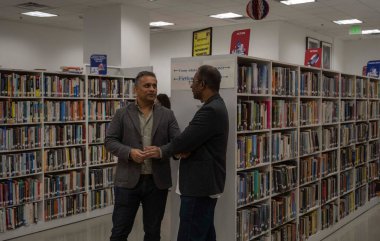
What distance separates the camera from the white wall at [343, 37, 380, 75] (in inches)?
554

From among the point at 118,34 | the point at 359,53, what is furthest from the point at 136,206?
the point at 359,53

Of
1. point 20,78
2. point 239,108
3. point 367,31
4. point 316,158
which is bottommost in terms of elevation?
point 316,158

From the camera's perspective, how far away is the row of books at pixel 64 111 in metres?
5.96

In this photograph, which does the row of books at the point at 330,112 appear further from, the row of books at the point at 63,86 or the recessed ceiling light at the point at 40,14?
the recessed ceiling light at the point at 40,14

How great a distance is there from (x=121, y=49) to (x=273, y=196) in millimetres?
5629

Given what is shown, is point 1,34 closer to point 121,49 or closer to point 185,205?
point 121,49

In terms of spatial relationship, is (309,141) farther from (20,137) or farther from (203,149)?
(20,137)

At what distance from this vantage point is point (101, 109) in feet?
22.2

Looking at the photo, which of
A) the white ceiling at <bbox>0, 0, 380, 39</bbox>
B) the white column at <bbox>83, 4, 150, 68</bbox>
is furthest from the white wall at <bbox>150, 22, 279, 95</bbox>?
the white column at <bbox>83, 4, 150, 68</bbox>

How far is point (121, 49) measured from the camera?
9188 mm

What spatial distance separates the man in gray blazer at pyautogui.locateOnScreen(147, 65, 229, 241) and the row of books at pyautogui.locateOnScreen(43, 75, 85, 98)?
3263 millimetres

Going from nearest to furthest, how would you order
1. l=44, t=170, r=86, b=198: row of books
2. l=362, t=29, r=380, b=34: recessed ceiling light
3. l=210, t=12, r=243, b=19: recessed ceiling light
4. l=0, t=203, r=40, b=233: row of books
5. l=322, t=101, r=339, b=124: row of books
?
1. l=0, t=203, r=40, b=233: row of books
2. l=322, t=101, r=339, b=124: row of books
3. l=44, t=170, r=86, b=198: row of books
4. l=210, t=12, r=243, b=19: recessed ceiling light
5. l=362, t=29, r=380, b=34: recessed ceiling light

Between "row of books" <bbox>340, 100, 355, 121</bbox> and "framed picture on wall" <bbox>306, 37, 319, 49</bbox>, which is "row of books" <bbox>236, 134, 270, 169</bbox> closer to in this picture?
"row of books" <bbox>340, 100, 355, 121</bbox>

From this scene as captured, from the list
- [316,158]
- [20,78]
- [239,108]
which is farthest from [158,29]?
[239,108]
